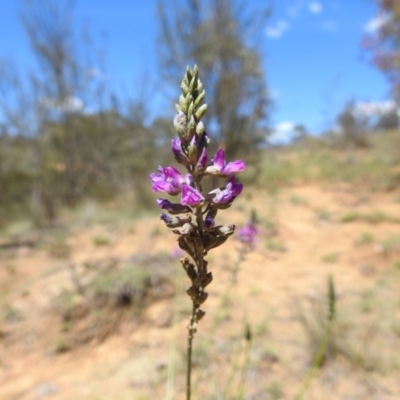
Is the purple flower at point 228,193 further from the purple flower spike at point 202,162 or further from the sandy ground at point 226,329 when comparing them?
the sandy ground at point 226,329

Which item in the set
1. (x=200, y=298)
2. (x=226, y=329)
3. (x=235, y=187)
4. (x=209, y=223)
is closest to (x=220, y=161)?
(x=235, y=187)

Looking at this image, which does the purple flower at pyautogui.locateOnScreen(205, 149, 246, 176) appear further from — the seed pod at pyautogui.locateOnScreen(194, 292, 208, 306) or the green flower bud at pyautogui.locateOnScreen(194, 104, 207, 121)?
the seed pod at pyautogui.locateOnScreen(194, 292, 208, 306)

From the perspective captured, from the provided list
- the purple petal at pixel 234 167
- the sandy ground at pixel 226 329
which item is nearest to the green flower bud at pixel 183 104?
the purple petal at pixel 234 167

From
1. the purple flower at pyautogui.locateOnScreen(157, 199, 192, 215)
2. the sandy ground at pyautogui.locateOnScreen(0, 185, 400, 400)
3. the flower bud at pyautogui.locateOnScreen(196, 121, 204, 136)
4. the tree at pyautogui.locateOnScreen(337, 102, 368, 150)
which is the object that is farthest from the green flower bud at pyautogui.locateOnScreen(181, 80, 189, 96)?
the tree at pyautogui.locateOnScreen(337, 102, 368, 150)

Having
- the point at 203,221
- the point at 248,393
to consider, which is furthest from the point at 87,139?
the point at 203,221

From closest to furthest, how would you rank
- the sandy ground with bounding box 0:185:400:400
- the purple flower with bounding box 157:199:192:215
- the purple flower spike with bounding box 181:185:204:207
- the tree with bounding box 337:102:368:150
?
1. the purple flower spike with bounding box 181:185:204:207
2. the purple flower with bounding box 157:199:192:215
3. the sandy ground with bounding box 0:185:400:400
4. the tree with bounding box 337:102:368:150

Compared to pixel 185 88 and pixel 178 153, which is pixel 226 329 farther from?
pixel 185 88
